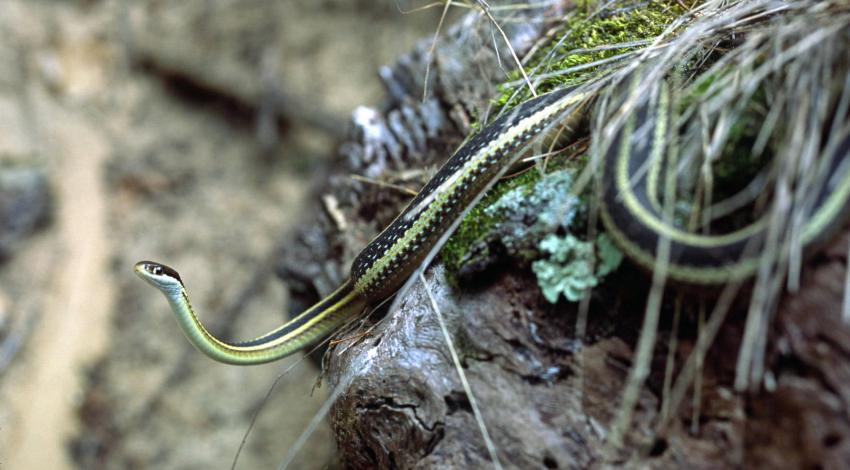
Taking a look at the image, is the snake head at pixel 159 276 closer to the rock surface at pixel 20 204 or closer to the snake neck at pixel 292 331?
the snake neck at pixel 292 331

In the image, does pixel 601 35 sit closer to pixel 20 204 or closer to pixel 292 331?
pixel 292 331

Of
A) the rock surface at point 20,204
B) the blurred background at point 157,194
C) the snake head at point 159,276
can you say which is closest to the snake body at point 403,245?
the snake head at point 159,276

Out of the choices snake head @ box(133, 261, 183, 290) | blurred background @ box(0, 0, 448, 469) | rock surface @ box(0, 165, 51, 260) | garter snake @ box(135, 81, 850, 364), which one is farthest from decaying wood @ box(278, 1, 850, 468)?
rock surface @ box(0, 165, 51, 260)

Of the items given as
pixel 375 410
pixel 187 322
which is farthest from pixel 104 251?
pixel 375 410

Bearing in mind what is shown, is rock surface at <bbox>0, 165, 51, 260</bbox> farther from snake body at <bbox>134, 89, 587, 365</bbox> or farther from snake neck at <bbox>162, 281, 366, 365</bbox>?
snake neck at <bbox>162, 281, 366, 365</bbox>

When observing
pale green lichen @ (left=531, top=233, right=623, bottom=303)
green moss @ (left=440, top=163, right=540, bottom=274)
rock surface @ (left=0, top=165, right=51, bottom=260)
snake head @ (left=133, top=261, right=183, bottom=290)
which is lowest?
pale green lichen @ (left=531, top=233, right=623, bottom=303)

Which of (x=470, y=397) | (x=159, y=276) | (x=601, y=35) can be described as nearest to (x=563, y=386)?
(x=470, y=397)
